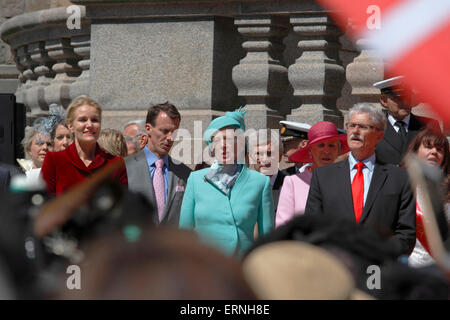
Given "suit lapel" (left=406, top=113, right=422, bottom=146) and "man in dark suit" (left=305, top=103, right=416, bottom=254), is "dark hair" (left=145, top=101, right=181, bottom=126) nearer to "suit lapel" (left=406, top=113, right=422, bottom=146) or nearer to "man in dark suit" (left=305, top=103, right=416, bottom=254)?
"man in dark suit" (left=305, top=103, right=416, bottom=254)

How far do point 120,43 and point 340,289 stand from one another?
262 inches

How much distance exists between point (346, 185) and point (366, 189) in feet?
0.37

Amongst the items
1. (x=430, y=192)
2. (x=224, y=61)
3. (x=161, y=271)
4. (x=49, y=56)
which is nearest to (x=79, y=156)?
(x=224, y=61)

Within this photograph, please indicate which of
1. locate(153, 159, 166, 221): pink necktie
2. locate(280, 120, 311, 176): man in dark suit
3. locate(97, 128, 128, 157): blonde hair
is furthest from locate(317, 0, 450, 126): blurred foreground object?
locate(97, 128, 128, 157): blonde hair

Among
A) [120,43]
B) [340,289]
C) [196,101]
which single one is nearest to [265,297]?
[340,289]

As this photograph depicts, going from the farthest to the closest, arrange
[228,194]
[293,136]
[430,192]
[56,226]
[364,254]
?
[293,136]
[228,194]
[430,192]
[364,254]
[56,226]

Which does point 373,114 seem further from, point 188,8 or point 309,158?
point 188,8

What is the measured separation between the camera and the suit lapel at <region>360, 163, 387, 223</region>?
4.47 m

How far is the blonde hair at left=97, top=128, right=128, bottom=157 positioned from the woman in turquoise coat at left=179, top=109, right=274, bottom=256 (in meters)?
1.19

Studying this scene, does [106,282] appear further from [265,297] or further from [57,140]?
[57,140]

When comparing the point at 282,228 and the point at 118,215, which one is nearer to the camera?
the point at 118,215

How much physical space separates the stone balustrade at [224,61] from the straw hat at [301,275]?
222 inches

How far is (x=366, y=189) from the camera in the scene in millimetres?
4582

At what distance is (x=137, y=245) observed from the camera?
2.57 feet
